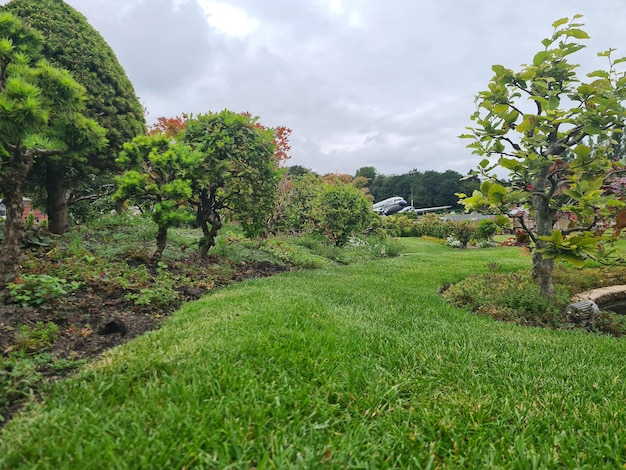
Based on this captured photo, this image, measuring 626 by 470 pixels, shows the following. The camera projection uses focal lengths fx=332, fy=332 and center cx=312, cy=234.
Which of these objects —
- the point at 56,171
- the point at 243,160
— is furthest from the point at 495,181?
the point at 56,171

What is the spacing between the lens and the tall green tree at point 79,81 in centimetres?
608

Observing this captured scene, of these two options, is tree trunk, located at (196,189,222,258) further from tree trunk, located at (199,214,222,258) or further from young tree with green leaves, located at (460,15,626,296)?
young tree with green leaves, located at (460,15,626,296)

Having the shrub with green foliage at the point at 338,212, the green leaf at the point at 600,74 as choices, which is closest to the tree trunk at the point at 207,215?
the shrub with green foliage at the point at 338,212

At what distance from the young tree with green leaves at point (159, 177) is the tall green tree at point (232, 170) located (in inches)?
17.5

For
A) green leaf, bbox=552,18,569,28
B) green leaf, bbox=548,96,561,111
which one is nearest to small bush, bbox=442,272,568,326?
green leaf, bbox=548,96,561,111

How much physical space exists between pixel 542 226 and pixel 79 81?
26.6ft

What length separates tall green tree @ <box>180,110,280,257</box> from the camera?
586 centimetres

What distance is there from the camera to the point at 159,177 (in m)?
5.31

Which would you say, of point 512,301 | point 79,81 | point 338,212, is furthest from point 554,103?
point 79,81

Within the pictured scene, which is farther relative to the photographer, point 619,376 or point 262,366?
point 619,376

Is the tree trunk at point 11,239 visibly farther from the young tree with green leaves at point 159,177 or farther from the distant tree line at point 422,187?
the distant tree line at point 422,187

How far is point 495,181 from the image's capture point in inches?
169

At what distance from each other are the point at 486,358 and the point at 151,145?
519 cm

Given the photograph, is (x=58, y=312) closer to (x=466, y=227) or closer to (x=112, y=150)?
(x=112, y=150)
